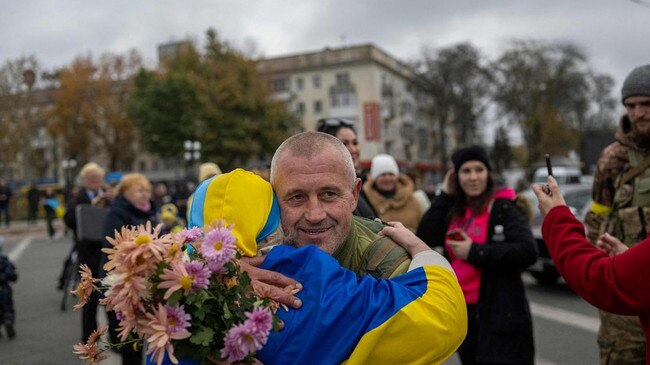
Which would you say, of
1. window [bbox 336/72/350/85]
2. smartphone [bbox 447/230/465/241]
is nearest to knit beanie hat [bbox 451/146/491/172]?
smartphone [bbox 447/230/465/241]

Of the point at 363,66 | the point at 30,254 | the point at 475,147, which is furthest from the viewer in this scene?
the point at 363,66

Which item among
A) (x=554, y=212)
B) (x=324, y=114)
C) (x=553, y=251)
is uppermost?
(x=324, y=114)

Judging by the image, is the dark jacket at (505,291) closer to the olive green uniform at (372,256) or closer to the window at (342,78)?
the olive green uniform at (372,256)

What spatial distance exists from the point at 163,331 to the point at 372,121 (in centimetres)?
5452

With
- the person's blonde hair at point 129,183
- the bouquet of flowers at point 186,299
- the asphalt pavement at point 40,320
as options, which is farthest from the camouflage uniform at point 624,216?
the asphalt pavement at point 40,320

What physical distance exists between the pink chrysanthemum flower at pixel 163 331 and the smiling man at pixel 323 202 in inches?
23.2

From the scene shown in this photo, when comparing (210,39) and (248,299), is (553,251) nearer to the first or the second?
(248,299)

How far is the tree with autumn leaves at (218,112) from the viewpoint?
134 ft

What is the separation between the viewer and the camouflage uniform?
3.10 m

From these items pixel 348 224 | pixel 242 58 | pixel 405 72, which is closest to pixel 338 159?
pixel 348 224

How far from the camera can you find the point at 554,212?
2.32 meters

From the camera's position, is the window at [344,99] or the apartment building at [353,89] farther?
the window at [344,99]

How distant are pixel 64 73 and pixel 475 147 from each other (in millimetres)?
55521

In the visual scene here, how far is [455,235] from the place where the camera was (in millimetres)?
4016
